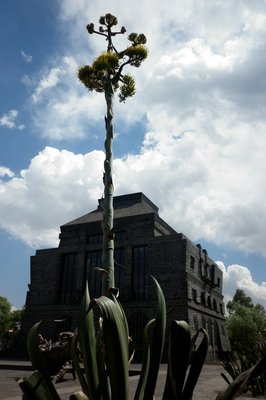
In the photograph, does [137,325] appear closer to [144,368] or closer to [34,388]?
[144,368]

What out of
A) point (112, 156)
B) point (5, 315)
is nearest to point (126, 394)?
point (112, 156)

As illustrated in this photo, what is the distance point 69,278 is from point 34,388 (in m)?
36.2

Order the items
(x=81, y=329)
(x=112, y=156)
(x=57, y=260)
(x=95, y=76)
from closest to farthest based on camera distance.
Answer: (x=81, y=329) → (x=112, y=156) → (x=95, y=76) → (x=57, y=260)

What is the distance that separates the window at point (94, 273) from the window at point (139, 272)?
3.44m

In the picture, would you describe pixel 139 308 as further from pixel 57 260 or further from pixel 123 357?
pixel 123 357

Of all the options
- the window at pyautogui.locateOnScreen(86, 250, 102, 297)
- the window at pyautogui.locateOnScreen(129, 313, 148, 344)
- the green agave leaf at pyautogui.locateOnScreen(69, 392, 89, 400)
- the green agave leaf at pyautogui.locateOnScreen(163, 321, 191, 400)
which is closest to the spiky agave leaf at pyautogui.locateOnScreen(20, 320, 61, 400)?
the green agave leaf at pyautogui.locateOnScreen(69, 392, 89, 400)

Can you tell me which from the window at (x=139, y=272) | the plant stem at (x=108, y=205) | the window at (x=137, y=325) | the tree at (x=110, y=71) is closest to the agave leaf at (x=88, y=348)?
the plant stem at (x=108, y=205)

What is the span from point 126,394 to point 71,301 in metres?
34.7

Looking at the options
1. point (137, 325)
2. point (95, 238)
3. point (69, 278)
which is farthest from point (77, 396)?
point (69, 278)

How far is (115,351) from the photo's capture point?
206cm

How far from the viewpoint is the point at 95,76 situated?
5816 mm

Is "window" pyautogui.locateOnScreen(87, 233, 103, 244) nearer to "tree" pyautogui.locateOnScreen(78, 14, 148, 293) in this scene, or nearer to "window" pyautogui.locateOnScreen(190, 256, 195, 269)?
"window" pyautogui.locateOnScreen(190, 256, 195, 269)

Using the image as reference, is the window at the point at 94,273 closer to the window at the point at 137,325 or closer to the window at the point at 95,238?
the window at the point at 95,238

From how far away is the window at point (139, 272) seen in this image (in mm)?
32625
